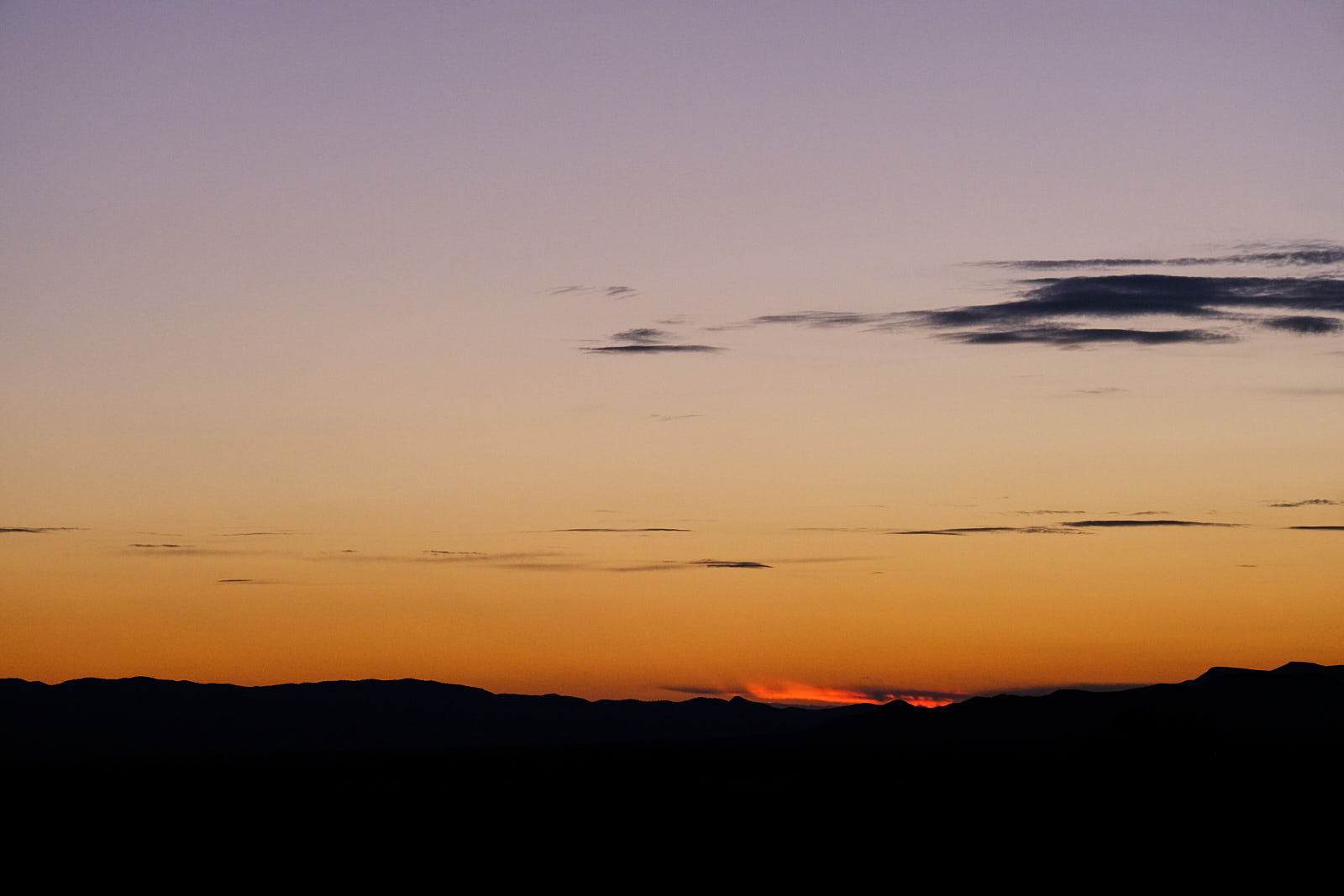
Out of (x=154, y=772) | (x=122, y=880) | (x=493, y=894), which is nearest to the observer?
(x=493, y=894)

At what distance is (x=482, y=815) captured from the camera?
107938mm

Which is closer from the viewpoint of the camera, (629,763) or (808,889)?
(808,889)

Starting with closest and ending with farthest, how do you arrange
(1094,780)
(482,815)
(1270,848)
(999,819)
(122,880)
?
(122,880) < (1270,848) < (999,819) < (482,815) < (1094,780)

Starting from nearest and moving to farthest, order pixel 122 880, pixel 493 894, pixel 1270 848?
pixel 493 894 < pixel 122 880 < pixel 1270 848

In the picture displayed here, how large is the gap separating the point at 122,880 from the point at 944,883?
40209 mm

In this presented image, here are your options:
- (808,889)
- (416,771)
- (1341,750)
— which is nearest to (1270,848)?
(808,889)

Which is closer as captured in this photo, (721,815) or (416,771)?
(721,815)

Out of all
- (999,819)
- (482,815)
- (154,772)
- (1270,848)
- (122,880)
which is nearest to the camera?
(122,880)

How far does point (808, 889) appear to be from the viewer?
244 ft

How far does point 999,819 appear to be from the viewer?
332 ft

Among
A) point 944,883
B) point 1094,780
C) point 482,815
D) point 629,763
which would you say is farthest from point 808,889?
point 629,763

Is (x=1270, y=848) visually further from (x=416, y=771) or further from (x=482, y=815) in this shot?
(x=416, y=771)

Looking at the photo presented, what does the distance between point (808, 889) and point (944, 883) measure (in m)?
6.64

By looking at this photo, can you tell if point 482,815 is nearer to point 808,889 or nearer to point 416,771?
point 808,889
